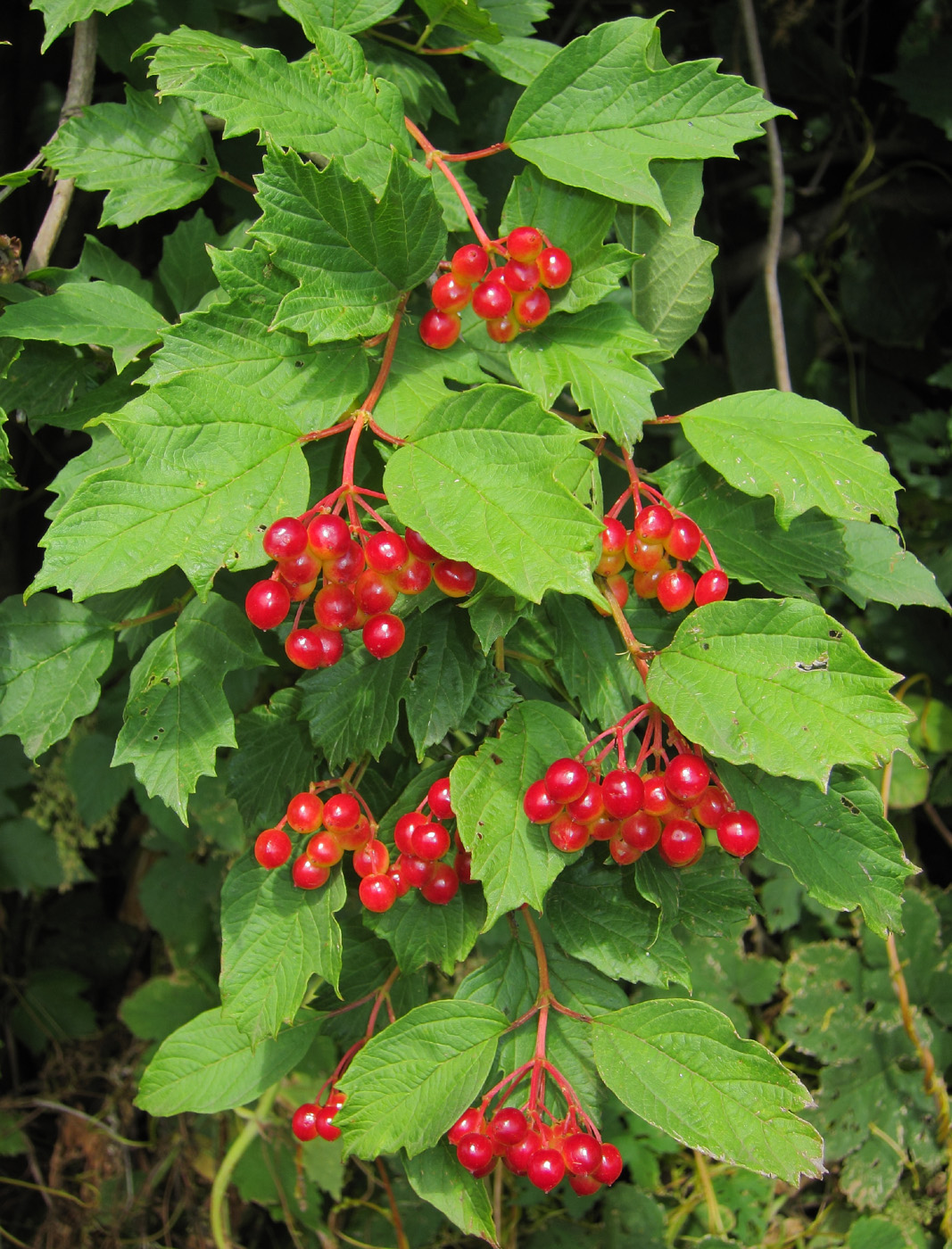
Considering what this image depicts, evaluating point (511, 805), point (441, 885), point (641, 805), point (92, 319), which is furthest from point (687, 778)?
point (92, 319)

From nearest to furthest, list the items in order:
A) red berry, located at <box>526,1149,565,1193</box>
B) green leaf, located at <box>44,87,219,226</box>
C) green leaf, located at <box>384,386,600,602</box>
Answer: green leaf, located at <box>384,386,600,602</box>, red berry, located at <box>526,1149,565,1193</box>, green leaf, located at <box>44,87,219,226</box>

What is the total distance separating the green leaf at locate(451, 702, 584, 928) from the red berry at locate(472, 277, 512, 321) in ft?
1.12

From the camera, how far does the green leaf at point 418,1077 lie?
2.44 ft

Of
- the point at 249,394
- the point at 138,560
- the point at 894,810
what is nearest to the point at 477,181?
the point at 249,394

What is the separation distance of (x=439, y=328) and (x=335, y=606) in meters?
0.28

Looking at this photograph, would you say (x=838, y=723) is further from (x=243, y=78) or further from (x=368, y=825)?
(x=243, y=78)

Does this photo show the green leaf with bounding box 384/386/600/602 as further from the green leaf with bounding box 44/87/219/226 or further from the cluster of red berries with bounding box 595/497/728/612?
the green leaf with bounding box 44/87/219/226

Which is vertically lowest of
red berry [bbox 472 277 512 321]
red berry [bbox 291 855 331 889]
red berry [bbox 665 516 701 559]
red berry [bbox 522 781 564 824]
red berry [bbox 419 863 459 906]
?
red berry [bbox 291 855 331 889]

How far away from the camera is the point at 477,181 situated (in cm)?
115

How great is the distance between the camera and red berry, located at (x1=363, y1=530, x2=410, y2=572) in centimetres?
63

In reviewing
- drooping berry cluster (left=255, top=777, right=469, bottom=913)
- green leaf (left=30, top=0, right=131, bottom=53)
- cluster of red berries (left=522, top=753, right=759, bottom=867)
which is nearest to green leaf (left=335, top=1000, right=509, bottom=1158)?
drooping berry cluster (left=255, top=777, right=469, bottom=913)

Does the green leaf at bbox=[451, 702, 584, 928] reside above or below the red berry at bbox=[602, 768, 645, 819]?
below

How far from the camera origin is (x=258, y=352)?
0.73 meters

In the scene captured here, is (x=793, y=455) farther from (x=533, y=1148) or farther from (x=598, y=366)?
(x=533, y=1148)
